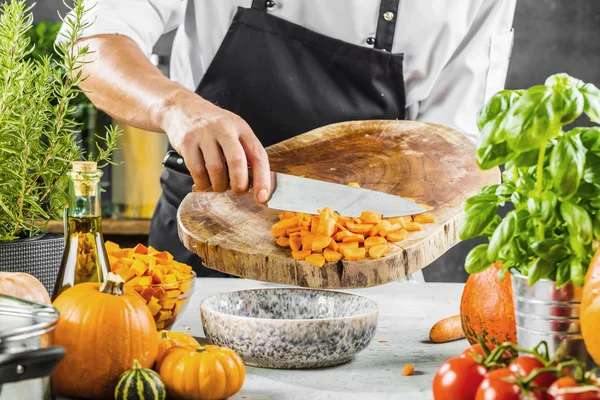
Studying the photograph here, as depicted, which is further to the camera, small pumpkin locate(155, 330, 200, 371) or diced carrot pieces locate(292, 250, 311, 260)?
diced carrot pieces locate(292, 250, 311, 260)

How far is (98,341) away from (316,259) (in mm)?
560

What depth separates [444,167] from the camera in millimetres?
1681

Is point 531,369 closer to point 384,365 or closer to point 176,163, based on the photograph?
point 384,365

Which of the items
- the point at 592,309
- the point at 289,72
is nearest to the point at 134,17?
the point at 289,72

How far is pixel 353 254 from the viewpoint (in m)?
1.34

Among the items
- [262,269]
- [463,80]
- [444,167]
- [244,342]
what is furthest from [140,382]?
[463,80]

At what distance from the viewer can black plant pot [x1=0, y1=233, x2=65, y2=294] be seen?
1015 millimetres

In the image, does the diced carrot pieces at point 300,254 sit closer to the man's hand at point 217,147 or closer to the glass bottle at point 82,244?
the man's hand at point 217,147

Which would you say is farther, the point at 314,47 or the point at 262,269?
the point at 314,47

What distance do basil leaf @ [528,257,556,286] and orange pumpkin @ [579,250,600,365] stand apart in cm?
4

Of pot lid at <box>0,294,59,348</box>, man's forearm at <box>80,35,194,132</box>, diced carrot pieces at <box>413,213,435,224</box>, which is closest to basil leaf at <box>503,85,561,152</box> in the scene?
pot lid at <box>0,294,59,348</box>

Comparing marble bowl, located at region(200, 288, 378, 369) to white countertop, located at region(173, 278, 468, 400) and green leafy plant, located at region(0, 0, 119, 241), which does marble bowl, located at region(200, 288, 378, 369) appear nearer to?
white countertop, located at region(173, 278, 468, 400)

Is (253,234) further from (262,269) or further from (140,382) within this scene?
(140,382)

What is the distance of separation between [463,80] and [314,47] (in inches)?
16.3
